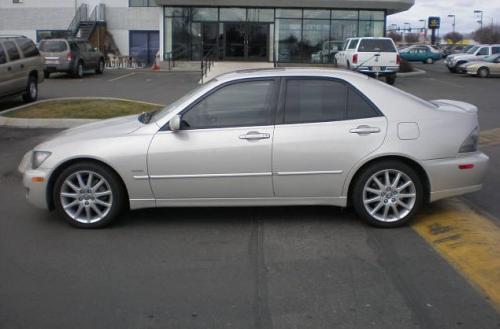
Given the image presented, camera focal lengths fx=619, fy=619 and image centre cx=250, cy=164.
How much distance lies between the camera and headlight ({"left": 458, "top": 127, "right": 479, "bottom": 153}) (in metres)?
5.98

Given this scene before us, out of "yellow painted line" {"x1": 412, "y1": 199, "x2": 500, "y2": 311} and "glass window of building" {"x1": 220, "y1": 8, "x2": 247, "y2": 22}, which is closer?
"yellow painted line" {"x1": 412, "y1": 199, "x2": 500, "y2": 311}

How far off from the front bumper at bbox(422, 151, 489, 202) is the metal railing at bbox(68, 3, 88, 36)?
38289mm

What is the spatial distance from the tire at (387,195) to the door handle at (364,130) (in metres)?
0.30

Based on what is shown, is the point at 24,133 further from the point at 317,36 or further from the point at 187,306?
the point at 317,36

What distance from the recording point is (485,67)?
3234cm

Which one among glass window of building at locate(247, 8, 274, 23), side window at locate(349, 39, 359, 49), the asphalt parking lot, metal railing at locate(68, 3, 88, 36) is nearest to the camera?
the asphalt parking lot

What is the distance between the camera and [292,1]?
3481cm

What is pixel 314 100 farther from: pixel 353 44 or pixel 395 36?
pixel 395 36

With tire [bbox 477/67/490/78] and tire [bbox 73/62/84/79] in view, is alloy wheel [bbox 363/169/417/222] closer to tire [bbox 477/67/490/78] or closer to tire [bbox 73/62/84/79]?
tire [bbox 73/62/84/79]

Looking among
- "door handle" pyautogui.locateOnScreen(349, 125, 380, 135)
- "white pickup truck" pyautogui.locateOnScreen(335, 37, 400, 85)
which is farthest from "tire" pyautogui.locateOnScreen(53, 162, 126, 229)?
"white pickup truck" pyautogui.locateOnScreen(335, 37, 400, 85)

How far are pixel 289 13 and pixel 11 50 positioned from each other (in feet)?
75.4

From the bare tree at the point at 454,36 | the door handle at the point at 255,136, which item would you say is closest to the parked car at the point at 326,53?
the door handle at the point at 255,136

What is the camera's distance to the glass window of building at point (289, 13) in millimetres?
36000

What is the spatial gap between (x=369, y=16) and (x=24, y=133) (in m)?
27.9
